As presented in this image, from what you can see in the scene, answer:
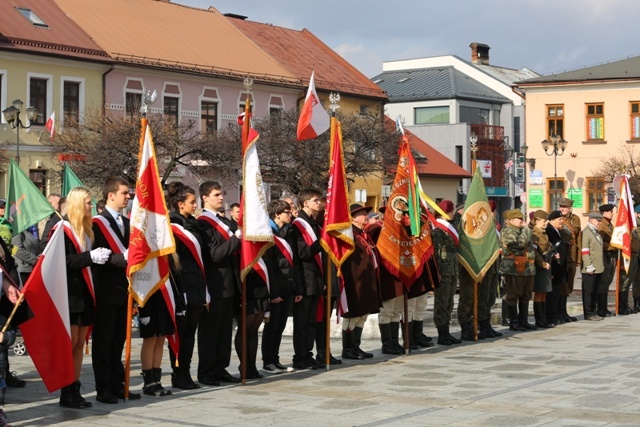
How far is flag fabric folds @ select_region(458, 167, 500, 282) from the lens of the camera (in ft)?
52.5

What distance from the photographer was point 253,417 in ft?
31.9

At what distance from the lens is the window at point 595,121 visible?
58.6m

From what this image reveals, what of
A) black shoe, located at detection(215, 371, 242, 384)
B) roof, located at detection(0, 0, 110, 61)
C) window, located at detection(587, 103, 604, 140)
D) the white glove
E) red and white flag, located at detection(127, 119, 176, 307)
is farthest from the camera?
window, located at detection(587, 103, 604, 140)

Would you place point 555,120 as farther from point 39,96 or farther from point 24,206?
point 24,206

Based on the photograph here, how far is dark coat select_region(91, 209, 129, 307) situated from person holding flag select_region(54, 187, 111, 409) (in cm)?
16

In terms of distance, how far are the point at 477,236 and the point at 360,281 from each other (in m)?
2.93

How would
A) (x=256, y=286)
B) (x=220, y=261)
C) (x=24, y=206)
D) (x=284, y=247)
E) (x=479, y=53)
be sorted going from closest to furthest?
1. (x=220, y=261)
2. (x=256, y=286)
3. (x=284, y=247)
4. (x=24, y=206)
5. (x=479, y=53)

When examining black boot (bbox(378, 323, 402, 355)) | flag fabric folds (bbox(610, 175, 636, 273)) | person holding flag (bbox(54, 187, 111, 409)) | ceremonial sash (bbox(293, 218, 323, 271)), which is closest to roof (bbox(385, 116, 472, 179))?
flag fabric folds (bbox(610, 175, 636, 273))

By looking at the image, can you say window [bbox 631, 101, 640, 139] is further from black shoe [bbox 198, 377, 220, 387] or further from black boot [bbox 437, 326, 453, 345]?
black shoe [bbox 198, 377, 220, 387]

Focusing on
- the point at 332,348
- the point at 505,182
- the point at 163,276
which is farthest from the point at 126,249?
the point at 505,182

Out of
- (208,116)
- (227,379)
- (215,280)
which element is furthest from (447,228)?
(208,116)

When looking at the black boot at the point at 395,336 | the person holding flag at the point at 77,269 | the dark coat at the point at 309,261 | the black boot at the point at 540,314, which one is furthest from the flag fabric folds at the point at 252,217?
the black boot at the point at 540,314

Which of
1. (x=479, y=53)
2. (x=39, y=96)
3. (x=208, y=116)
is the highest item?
(x=479, y=53)

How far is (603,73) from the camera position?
193 ft
